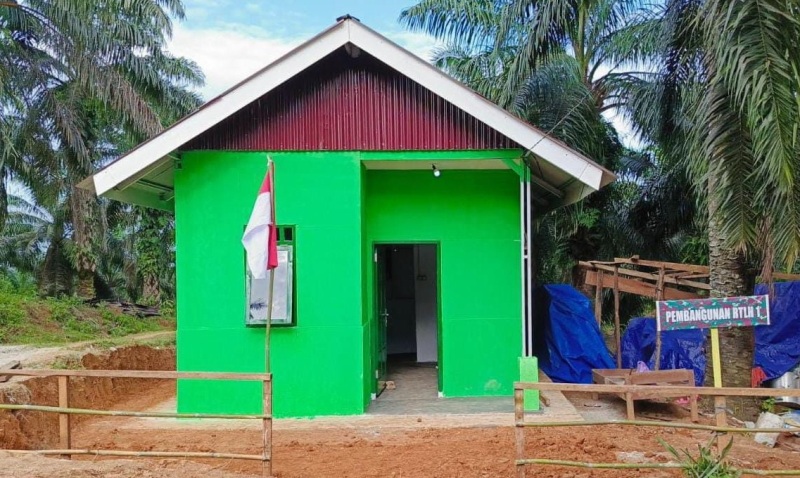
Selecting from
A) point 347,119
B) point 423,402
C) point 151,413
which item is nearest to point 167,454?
point 151,413

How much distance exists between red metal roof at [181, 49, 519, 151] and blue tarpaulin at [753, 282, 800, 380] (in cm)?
594

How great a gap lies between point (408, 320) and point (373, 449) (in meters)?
6.92

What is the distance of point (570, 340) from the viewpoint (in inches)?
441

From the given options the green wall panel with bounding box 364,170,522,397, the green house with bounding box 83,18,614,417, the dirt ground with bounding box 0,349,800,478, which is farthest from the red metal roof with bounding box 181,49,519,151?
the dirt ground with bounding box 0,349,800,478

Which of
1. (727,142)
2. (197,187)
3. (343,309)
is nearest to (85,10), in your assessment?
(197,187)

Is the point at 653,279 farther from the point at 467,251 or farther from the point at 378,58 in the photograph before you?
the point at 378,58

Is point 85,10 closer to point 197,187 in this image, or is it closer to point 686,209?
point 197,187

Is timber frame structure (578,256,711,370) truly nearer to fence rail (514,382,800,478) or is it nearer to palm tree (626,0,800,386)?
palm tree (626,0,800,386)

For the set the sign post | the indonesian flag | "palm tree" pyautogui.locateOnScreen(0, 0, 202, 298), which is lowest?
the sign post

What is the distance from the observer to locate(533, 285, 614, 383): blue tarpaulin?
11.0m

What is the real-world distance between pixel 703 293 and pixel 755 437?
5149mm

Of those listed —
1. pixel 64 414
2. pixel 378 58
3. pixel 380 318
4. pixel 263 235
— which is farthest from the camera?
pixel 380 318

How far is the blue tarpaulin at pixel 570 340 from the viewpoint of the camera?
1095 cm

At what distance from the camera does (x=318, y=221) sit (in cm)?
854
